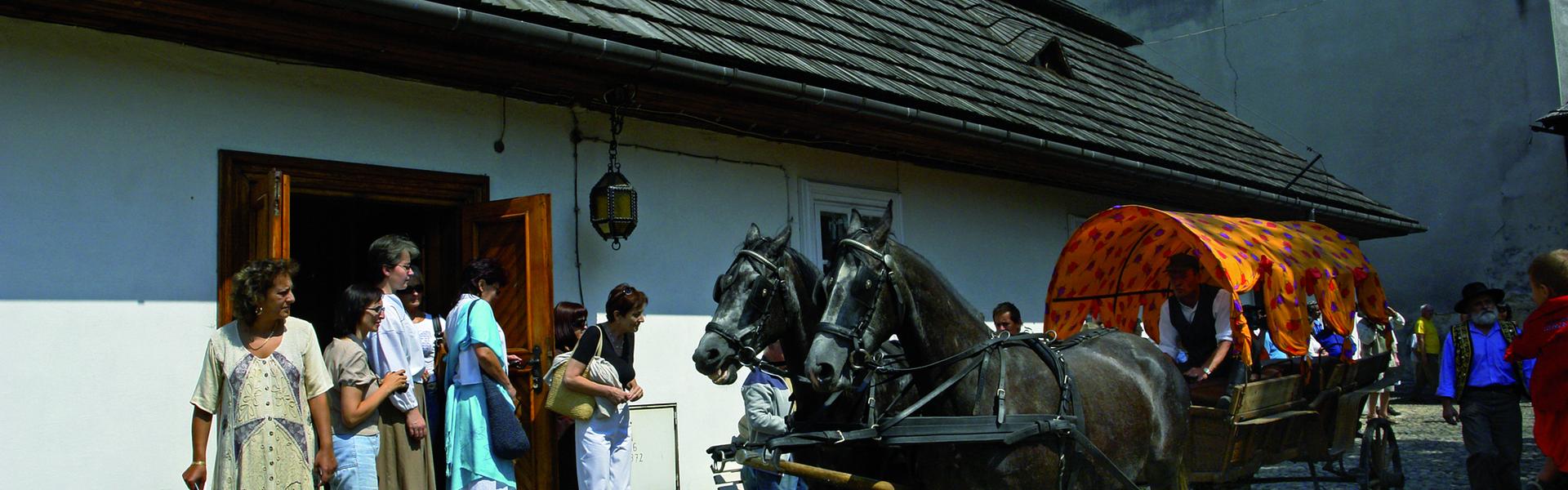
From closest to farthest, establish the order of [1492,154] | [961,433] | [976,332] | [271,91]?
[961,433] < [976,332] < [271,91] < [1492,154]

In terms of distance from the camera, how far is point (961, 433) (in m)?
4.34

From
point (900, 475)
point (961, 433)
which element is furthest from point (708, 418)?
point (961, 433)

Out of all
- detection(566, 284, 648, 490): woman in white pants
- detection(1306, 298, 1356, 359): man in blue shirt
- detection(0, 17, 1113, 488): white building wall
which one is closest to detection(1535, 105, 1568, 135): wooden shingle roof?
detection(1306, 298, 1356, 359): man in blue shirt

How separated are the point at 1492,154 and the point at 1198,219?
1583cm

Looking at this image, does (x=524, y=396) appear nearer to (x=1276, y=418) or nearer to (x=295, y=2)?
(x=295, y=2)

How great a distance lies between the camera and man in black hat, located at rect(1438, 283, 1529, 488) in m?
7.41

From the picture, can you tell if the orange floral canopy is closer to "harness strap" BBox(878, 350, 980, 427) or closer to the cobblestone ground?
the cobblestone ground

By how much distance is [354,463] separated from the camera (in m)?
5.03

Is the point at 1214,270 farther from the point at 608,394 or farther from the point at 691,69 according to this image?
the point at 608,394

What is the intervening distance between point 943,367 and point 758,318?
82 cm

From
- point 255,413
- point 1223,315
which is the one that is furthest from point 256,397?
point 1223,315

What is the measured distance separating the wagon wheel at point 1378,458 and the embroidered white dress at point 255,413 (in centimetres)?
630

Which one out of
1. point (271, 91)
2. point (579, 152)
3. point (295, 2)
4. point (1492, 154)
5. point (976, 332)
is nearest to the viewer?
point (976, 332)

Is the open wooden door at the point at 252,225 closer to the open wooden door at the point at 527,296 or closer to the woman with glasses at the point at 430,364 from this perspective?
the woman with glasses at the point at 430,364
